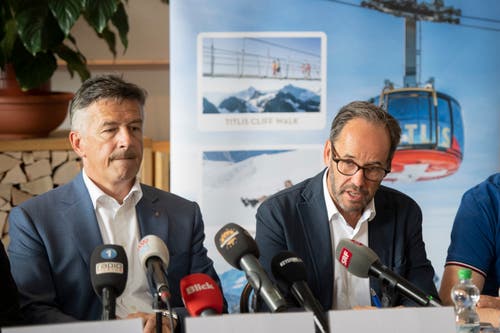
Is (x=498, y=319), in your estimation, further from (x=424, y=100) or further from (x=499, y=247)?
(x=424, y=100)

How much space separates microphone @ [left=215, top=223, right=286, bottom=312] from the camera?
1.71 m

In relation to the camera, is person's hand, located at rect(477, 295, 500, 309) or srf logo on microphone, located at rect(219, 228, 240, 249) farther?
person's hand, located at rect(477, 295, 500, 309)

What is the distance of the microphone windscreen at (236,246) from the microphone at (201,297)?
0.09 metres

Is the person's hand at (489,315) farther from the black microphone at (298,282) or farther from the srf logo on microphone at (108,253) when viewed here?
the srf logo on microphone at (108,253)

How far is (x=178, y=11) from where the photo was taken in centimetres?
359

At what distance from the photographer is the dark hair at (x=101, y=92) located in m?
2.67

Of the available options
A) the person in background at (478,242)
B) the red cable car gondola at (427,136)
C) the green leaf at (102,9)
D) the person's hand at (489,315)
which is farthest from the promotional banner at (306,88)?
the person's hand at (489,315)

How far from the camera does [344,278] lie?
2.76 metres

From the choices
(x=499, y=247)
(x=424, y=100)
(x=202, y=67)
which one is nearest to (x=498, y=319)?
(x=499, y=247)

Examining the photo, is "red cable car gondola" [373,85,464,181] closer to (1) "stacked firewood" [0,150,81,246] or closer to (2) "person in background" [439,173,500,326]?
(2) "person in background" [439,173,500,326]

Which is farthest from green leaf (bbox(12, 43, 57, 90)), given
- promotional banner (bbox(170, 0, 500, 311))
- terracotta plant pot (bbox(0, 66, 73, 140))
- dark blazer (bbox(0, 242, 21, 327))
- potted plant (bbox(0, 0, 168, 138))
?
dark blazer (bbox(0, 242, 21, 327))

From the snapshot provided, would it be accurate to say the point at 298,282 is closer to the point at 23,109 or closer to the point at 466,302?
the point at 466,302

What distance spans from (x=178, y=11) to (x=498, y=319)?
6.42ft

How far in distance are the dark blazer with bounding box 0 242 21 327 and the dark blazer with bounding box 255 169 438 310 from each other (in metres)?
0.79
